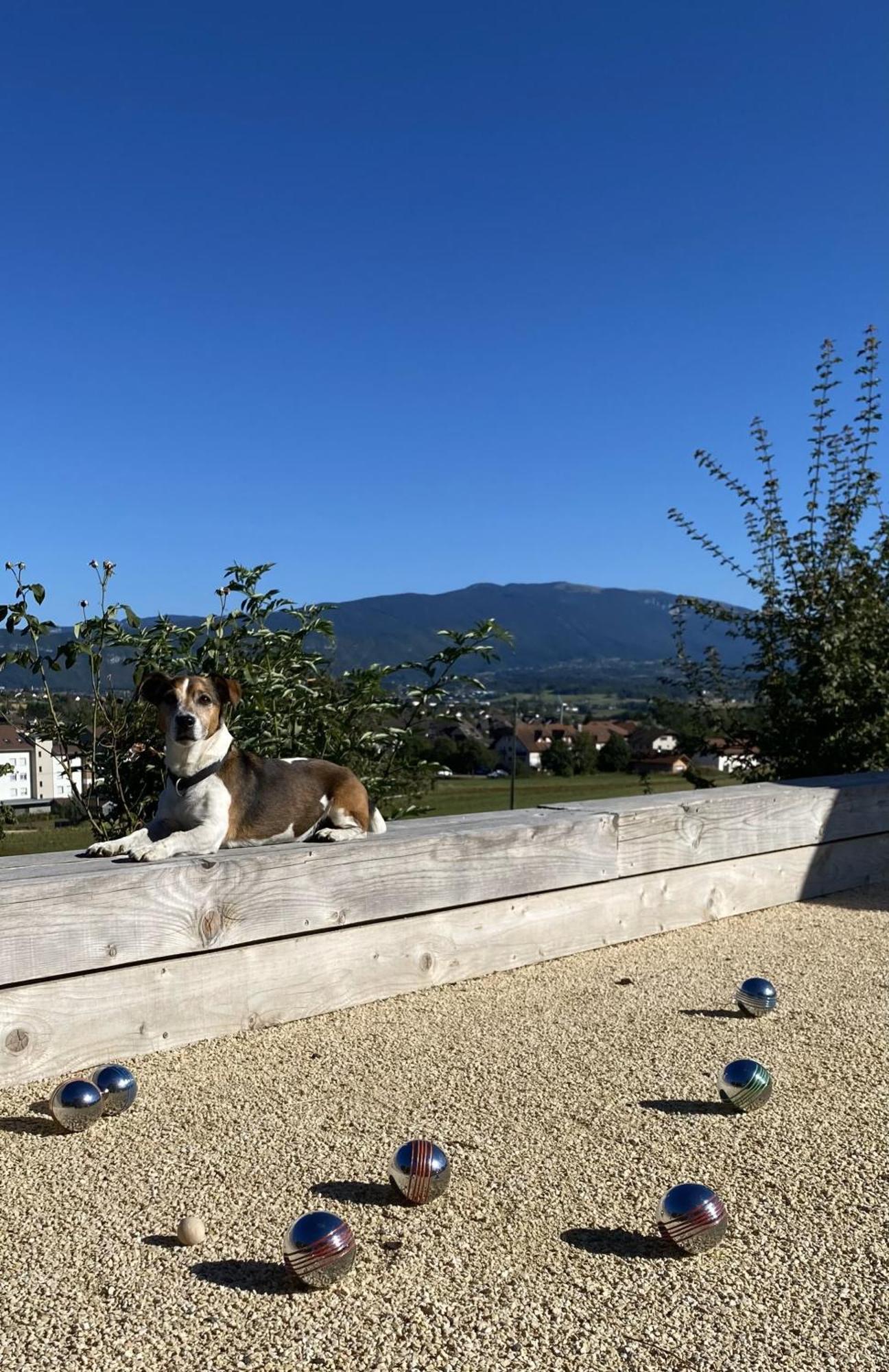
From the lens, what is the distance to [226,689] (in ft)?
13.4

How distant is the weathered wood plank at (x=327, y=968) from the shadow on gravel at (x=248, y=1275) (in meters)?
1.31

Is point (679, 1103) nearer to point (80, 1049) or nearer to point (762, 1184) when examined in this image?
point (762, 1184)

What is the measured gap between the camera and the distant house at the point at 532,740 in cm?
5416

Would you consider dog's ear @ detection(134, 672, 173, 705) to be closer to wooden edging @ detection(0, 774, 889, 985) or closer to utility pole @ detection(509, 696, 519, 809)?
wooden edging @ detection(0, 774, 889, 985)

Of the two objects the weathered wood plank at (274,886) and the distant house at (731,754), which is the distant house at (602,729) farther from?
the weathered wood plank at (274,886)

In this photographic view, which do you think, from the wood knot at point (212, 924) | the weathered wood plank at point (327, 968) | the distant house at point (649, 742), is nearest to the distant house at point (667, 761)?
the distant house at point (649, 742)

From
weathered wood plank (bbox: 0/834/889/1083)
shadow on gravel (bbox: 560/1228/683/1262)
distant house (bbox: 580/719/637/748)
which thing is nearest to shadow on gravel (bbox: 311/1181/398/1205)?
shadow on gravel (bbox: 560/1228/683/1262)

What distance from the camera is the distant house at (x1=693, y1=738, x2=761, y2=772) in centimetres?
922

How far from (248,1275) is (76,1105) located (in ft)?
3.12

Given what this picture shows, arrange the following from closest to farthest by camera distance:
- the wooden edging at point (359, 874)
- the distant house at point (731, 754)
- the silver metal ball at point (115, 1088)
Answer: the silver metal ball at point (115, 1088), the wooden edging at point (359, 874), the distant house at point (731, 754)

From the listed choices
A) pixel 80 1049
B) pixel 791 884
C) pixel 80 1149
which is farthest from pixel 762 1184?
pixel 791 884

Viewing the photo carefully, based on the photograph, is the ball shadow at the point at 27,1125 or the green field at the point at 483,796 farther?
the green field at the point at 483,796

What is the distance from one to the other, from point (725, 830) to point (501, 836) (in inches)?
69.7

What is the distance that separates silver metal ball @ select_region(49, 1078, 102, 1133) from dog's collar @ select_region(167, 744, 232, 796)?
121 cm
